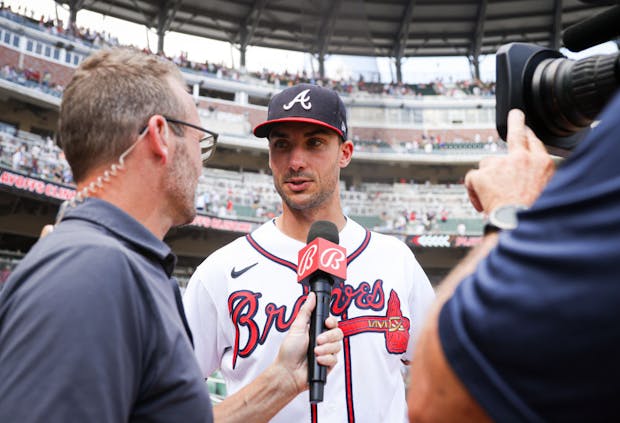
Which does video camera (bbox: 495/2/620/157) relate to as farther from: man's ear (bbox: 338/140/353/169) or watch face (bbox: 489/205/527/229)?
man's ear (bbox: 338/140/353/169)

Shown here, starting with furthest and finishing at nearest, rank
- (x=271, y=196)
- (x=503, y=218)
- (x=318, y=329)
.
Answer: (x=271, y=196)
(x=318, y=329)
(x=503, y=218)

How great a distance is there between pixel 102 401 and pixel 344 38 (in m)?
38.3

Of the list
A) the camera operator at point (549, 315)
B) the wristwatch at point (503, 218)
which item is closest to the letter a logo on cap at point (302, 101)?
the wristwatch at point (503, 218)

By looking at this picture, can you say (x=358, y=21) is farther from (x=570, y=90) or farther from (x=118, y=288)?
(x=118, y=288)

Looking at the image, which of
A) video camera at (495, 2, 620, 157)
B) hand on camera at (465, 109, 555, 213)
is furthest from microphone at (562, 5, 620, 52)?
hand on camera at (465, 109, 555, 213)

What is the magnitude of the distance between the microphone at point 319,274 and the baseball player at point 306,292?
269mm

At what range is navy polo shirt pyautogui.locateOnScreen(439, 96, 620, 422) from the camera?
2.02 feet

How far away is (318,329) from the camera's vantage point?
6.70ft

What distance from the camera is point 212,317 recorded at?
2631 millimetres

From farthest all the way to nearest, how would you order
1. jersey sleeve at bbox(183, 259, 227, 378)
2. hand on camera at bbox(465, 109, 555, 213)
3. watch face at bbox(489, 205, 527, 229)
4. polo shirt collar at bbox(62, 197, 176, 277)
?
jersey sleeve at bbox(183, 259, 227, 378)
polo shirt collar at bbox(62, 197, 176, 277)
hand on camera at bbox(465, 109, 555, 213)
watch face at bbox(489, 205, 527, 229)

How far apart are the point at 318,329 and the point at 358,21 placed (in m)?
36.3

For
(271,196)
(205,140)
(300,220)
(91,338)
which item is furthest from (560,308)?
(271,196)

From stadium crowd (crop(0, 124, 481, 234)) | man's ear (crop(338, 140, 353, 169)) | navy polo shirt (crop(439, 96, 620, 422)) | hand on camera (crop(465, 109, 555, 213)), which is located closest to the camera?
navy polo shirt (crop(439, 96, 620, 422))

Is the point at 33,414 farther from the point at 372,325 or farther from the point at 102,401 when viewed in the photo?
the point at 372,325
